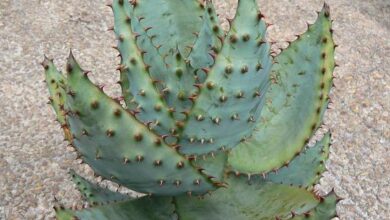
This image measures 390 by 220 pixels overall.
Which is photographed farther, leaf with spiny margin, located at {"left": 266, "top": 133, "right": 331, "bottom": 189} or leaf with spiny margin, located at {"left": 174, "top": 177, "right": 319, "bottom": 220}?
leaf with spiny margin, located at {"left": 266, "top": 133, "right": 331, "bottom": 189}

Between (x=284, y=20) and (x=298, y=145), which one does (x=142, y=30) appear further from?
(x=284, y=20)

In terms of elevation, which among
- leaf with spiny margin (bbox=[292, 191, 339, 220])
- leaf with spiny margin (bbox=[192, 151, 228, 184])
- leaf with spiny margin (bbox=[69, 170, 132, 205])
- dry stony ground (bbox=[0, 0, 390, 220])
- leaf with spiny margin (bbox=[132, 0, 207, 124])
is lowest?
dry stony ground (bbox=[0, 0, 390, 220])

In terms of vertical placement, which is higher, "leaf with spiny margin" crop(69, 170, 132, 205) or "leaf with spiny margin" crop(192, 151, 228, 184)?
"leaf with spiny margin" crop(192, 151, 228, 184)

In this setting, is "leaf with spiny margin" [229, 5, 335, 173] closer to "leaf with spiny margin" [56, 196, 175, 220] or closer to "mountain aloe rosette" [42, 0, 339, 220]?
"mountain aloe rosette" [42, 0, 339, 220]

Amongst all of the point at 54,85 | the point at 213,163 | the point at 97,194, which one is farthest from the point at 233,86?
the point at 97,194

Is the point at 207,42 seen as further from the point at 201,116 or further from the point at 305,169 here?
the point at 305,169

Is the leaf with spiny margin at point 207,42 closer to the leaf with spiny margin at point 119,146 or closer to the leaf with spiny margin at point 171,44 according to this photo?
the leaf with spiny margin at point 171,44

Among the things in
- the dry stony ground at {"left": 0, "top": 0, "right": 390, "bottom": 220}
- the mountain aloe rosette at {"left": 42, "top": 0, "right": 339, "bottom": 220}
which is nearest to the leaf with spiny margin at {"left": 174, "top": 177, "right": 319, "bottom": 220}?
the mountain aloe rosette at {"left": 42, "top": 0, "right": 339, "bottom": 220}
